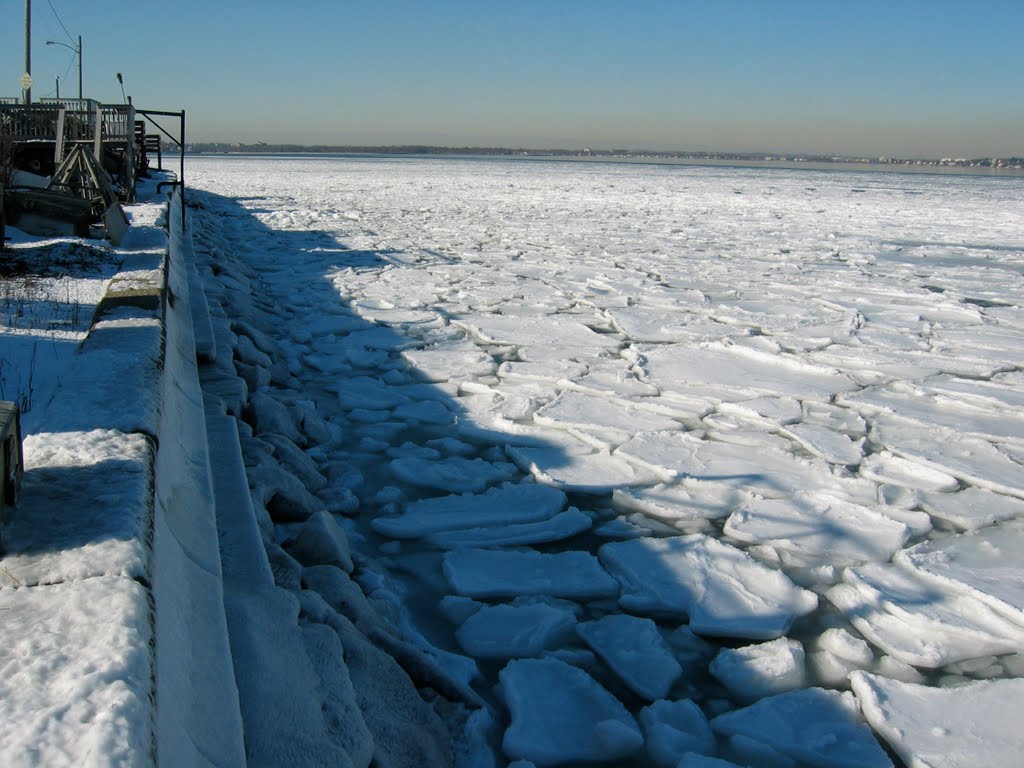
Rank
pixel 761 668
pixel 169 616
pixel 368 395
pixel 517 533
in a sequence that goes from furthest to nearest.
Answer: pixel 368 395 < pixel 517 533 < pixel 761 668 < pixel 169 616

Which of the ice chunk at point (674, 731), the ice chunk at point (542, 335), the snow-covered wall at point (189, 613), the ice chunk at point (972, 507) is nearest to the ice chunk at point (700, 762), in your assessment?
the ice chunk at point (674, 731)

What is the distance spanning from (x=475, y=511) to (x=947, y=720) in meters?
1.60

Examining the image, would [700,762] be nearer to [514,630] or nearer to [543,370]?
[514,630]

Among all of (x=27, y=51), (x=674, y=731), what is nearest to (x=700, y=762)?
(x=674, y=731)

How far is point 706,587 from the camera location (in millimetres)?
2574

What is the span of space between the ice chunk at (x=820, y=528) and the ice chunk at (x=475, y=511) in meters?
0.66

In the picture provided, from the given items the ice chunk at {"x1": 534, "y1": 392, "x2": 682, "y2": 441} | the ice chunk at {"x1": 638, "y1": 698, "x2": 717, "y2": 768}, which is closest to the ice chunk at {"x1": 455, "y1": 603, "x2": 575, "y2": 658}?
the ice chunk at {"x1": 638, "y1": 698, "x2": 717, "y2": 768}

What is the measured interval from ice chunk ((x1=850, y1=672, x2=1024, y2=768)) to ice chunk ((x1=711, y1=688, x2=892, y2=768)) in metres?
0.05

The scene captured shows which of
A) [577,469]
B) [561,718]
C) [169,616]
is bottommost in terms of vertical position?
[561,718]

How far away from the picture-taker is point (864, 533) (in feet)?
9.62

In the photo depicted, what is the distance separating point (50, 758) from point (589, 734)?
1.24 m

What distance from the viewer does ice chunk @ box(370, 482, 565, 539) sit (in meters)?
2.95

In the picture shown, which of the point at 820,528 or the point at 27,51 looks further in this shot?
the point at 27,51

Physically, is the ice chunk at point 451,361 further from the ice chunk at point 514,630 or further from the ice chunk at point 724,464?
the ice chunk at point 514,630
